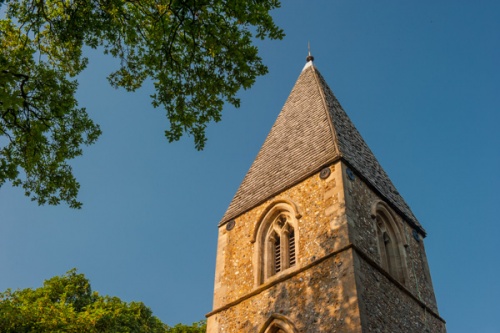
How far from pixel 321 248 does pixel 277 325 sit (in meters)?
2.02

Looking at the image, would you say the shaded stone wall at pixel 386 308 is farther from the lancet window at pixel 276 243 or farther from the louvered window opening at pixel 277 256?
the louvered window opening at pixel 277 256

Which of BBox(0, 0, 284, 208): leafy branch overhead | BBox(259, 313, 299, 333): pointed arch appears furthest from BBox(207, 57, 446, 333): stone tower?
BBox(0, 0, 284, 208): leafy branch overhead

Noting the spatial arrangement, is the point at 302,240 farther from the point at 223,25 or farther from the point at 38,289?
the point at 38,289

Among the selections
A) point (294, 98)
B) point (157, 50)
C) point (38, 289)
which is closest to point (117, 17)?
point (157, 50)

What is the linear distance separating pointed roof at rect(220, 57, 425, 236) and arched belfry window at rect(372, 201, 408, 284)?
0.53m

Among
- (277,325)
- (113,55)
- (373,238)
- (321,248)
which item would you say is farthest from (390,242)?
(113,55)

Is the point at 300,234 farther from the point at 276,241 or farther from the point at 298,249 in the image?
the point at 276,241

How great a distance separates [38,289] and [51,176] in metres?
15.3

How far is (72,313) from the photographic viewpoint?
18922 millimetres

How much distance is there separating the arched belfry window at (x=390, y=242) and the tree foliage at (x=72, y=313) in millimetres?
10393

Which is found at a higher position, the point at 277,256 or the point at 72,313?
the point at 72,313

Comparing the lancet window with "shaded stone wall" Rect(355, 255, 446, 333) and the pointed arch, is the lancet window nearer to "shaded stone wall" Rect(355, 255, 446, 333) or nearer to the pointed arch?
the pointed arch

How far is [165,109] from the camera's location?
10.2 meters

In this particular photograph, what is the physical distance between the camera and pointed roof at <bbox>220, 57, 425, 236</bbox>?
15391 mm
